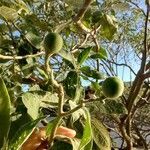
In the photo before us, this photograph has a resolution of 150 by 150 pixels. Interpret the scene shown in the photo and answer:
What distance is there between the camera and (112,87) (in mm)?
712

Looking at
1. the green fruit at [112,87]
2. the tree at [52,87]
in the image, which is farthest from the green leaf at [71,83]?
the green fruit at [112,87]

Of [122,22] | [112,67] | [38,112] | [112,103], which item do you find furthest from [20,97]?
[122,22]

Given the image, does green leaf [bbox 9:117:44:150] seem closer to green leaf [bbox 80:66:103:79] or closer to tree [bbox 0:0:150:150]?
tree [bbox 0:0:150:150]

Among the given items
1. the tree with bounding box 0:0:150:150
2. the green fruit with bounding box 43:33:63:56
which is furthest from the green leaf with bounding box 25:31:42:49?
the green fruit with bounding box 43:33:63:56

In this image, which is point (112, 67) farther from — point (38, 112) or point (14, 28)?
point (38, 112)

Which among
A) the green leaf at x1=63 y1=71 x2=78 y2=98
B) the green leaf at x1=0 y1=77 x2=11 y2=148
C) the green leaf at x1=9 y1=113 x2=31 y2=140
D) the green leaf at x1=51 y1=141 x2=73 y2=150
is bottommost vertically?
the green leaf at x1=51 y1=141 x2=73 y2=150

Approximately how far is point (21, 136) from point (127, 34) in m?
4.62

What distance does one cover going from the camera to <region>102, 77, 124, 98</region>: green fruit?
2.28 ft

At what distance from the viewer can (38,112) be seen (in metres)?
0.82

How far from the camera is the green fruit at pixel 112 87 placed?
70 centimetres

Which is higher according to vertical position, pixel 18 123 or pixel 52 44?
pixel 52 44

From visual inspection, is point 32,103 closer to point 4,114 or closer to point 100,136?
point 4,114

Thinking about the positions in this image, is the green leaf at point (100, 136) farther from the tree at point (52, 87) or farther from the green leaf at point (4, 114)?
the green leaf at point (4, 114)

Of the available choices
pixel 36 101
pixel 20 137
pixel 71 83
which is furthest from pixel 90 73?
pixel 20 137
